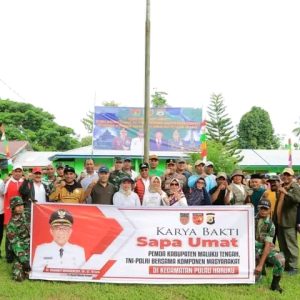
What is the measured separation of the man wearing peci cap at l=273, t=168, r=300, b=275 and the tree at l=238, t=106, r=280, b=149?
46.3 meters

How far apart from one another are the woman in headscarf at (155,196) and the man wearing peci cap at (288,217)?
187cm

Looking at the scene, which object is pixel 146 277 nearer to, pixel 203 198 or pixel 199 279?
pixel 199 279

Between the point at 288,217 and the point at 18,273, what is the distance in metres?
4.22

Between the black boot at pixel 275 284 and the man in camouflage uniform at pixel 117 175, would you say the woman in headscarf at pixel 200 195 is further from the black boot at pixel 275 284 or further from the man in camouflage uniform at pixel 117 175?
the black boot at pixel 275 284

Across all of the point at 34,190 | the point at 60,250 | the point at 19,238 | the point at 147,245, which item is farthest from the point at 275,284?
the point at 34,190

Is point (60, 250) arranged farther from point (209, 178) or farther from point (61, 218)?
point (209, 178)

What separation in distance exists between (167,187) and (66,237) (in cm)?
186

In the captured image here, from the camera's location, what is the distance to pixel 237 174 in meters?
7.65

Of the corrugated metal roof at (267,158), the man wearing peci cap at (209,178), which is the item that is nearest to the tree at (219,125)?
the corrugated metal roof at (267,158)

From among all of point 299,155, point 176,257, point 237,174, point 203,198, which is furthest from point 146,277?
point 299,155

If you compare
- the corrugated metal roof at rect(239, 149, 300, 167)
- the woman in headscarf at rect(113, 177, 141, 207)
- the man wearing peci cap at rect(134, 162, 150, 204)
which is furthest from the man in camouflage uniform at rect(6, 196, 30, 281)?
the corrugated metal roof at rect(239, 149, 300, 167)

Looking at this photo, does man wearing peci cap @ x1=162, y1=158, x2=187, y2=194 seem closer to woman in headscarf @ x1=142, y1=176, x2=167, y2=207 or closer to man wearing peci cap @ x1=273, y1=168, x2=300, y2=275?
woman in headscarf @ x1=142, y1=176, x2=167, y2=207

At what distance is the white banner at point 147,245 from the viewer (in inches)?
261

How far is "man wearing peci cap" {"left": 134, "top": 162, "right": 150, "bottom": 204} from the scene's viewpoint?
7.74m
